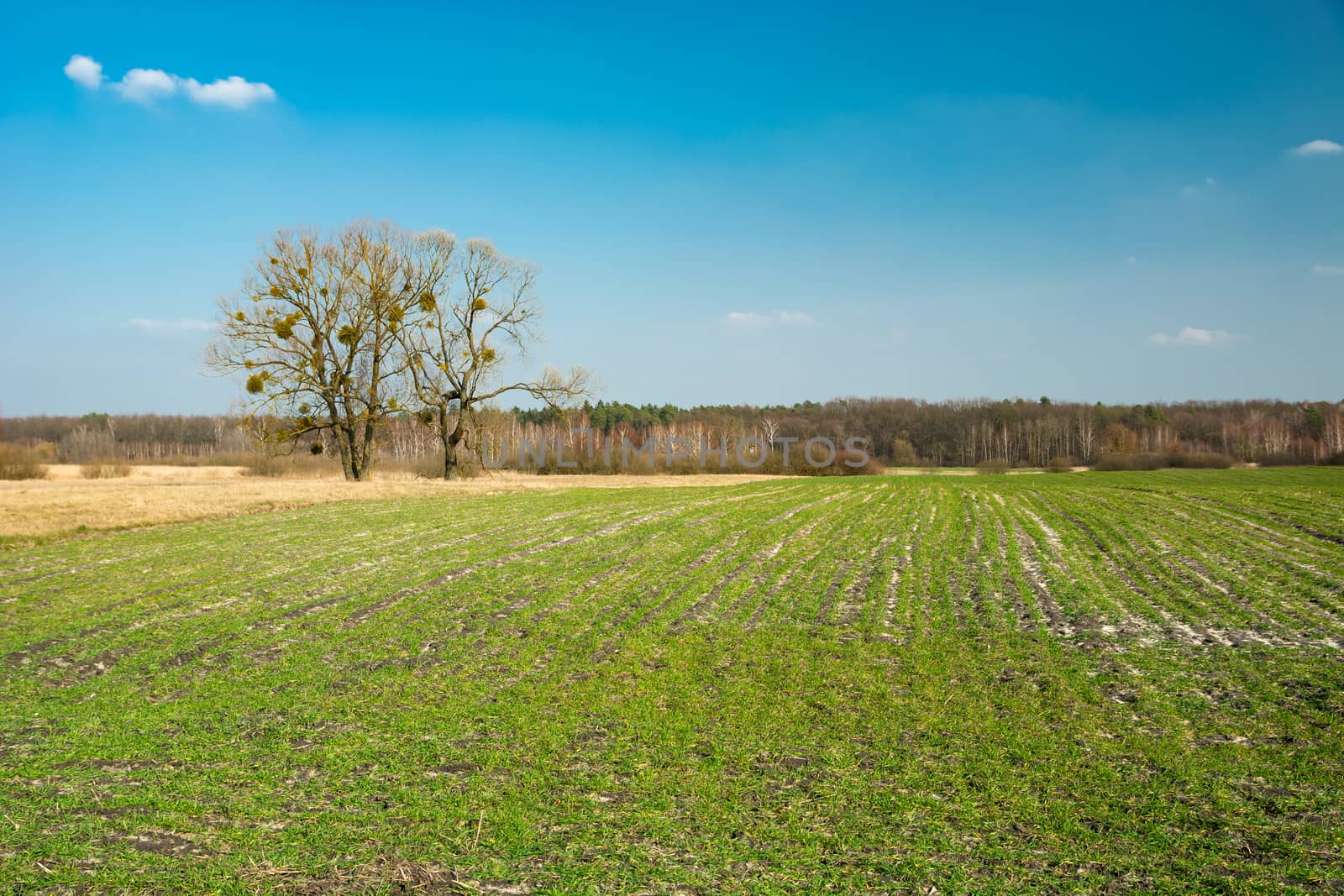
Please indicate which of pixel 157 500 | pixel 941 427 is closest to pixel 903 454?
pixel 941 427

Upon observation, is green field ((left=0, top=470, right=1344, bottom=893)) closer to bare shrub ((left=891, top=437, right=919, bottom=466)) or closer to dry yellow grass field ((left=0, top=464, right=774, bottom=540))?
dry yellow grass field ((left=0, top=464, right=774, bottom=540))

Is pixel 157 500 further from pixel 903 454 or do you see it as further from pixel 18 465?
pixel 903 454

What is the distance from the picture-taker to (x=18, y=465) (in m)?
43.7

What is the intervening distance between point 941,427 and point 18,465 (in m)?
111

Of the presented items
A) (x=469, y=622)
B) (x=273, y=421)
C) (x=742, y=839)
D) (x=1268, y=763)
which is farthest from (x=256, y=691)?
(x=273, y=421)

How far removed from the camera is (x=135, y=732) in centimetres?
709

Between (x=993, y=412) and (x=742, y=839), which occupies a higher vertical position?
(x=993, y=412)

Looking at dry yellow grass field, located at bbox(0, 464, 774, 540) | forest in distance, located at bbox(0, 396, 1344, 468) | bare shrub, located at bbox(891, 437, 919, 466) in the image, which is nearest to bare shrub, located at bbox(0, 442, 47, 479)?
dry yellow grass field, located at bbox(0, 464, 774, 540)

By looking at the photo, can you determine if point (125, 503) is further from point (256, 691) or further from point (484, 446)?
point (484, 446)

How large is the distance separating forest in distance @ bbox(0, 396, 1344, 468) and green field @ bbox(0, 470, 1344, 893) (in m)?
82.0

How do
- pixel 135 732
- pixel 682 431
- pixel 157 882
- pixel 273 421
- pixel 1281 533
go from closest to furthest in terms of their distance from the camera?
pixel 157 882, pixel 135 732, pixel 1281 533, pixel 273 421, pixel 682 431

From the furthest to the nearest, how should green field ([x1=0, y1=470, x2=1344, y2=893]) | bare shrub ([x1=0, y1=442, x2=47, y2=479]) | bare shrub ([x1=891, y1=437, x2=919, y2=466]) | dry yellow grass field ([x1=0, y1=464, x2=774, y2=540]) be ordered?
bare shrub ([x1=891, y1=437, x2=919, y2=466]) → bare shrub ([x1=0, y1=442, x2=47, y2=479]) → dry yellow grass field ([x1=0, y1=464, x2=774, y2=540]) → green field ([x1=0, y1=470, x2=1344, y2=893])

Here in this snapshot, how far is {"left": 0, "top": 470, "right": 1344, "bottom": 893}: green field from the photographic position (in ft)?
16.4

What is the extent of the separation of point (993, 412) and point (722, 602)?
12281 centimetres
